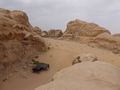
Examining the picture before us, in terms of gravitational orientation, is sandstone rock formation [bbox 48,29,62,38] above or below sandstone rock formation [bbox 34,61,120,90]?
above

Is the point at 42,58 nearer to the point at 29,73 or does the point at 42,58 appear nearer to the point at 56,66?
the point at 56,66

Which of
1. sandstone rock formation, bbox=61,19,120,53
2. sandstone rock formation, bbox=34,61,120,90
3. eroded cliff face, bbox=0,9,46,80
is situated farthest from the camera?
sandstone rock formation, bbox=61,19,120,53

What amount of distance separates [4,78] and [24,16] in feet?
39.0

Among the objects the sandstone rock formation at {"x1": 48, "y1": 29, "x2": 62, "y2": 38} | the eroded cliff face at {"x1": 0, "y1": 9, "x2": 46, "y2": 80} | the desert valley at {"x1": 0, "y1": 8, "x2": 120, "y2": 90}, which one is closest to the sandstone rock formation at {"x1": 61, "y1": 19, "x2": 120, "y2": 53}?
the desert valley at {"x1": 0, "y1": 8, "x2": 120, "y2": 90}

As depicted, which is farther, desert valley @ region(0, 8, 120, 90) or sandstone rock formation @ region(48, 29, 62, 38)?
sandstone rock formation @ region(48, 29, 62, 38)

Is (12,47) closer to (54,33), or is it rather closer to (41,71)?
(41,71)

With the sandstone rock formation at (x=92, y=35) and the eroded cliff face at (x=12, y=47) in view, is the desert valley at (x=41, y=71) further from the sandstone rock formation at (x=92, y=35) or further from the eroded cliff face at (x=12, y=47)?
the sandstone rock formation at (x=92, y=35)

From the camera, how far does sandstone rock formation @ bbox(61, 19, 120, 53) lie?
1804 centimetres

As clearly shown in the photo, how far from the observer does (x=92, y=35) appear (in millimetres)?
21422

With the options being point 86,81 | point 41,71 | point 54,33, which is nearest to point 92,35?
point 41,71

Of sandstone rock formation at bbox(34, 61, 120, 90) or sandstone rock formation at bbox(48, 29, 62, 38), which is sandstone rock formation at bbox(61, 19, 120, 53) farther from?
sandstone rock formation at bbox(34, 61, 120, 90)

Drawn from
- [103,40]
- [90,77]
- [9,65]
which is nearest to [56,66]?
[9,65]

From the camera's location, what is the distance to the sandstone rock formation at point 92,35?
18.0 meters

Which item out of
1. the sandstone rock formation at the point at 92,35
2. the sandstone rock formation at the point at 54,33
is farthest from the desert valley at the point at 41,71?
the sandstone rock formation at the point at 54,33
